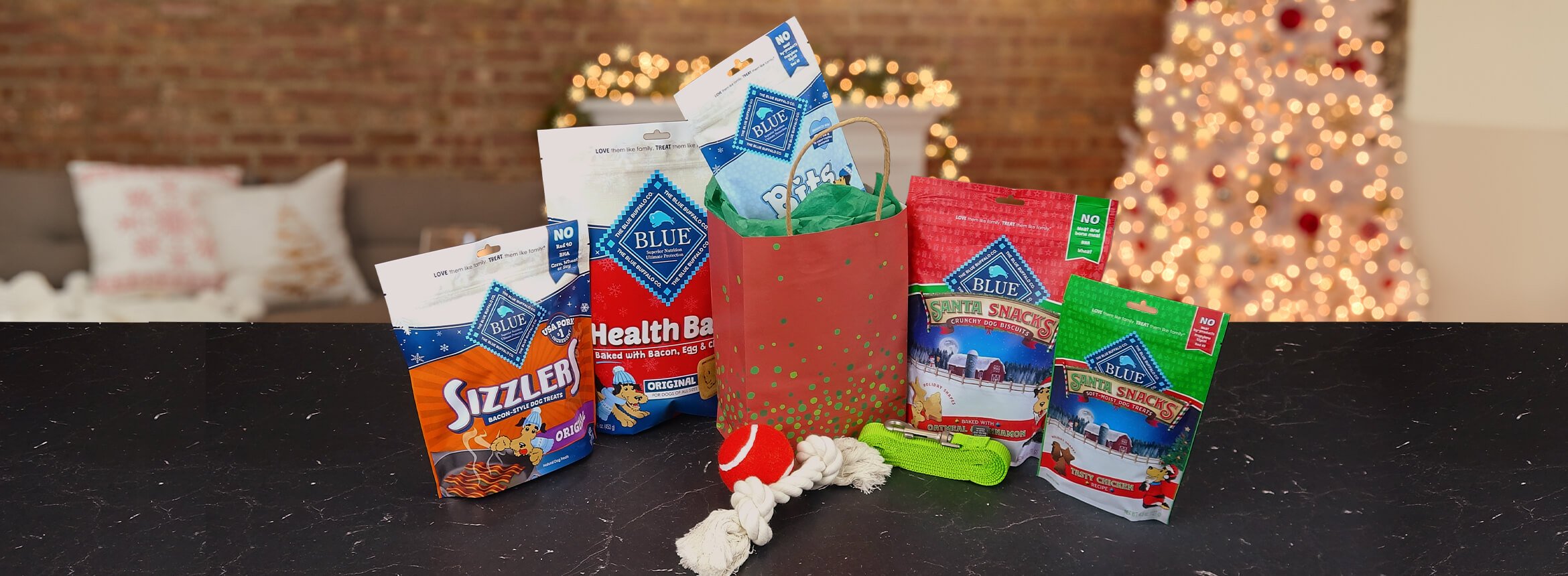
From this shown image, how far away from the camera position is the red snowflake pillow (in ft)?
9.03

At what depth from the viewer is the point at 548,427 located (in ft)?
2.43

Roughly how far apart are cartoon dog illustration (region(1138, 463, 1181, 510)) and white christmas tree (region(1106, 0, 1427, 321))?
2232 millimetres

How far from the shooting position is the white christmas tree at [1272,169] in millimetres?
2666

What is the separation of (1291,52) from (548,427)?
8.43 feet

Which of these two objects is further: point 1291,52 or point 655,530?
point 1291,52

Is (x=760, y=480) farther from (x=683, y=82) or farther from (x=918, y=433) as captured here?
(x=683, y=82)

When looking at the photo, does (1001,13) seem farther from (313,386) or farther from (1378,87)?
(313,386)

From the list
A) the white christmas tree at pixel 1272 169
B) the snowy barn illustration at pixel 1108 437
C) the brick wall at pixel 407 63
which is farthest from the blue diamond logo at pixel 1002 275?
the brick wall at pixel 407 63

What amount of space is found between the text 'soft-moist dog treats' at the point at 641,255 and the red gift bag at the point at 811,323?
30 millimetres

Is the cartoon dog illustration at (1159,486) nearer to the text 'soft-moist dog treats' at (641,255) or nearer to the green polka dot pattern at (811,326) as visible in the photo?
the green polka dot pattern at (811,326)

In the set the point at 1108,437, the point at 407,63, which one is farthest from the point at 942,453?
the point at 407,63

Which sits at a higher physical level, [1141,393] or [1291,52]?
[1291,52]

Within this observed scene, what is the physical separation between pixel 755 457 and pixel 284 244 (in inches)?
98.2

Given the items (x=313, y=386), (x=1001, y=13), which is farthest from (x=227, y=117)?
(x=313, y=386)
